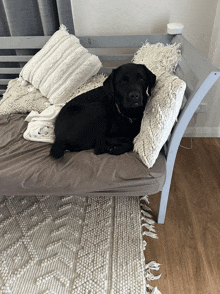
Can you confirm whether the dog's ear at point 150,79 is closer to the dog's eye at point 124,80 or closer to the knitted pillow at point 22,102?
the dog's eye at point 124,80

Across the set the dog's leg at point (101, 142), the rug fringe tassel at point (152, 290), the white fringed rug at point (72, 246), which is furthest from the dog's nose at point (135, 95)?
the rug fringe tassel at point (152, 290)

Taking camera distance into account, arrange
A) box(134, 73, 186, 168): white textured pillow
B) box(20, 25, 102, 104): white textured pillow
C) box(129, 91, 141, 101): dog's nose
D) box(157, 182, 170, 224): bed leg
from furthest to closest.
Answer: box(20, 25, 102, 104): white textured pillow, box(157, 182, 170, 224): bed leg, box(129, 91, 141, 101): dog's nose, box(134, 73, 186, 168): white textured pillow

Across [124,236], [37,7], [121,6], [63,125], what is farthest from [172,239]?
[37,7]

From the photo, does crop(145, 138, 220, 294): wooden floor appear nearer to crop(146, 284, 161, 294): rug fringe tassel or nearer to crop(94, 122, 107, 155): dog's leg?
crop(146, 284, 161, 294): rug fringe tassel

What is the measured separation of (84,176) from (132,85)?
52 cm

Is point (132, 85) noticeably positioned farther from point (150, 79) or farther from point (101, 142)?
point (101, 142)

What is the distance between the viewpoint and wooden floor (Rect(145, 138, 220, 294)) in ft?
3.43

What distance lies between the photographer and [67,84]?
1507 mm

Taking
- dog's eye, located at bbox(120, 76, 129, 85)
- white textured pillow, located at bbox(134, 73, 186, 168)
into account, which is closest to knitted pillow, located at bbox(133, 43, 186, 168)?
white textured pillow, located at bbox(134, 73, 186, 168)

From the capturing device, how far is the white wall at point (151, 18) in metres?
1.64

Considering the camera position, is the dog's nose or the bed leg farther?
the bed leg

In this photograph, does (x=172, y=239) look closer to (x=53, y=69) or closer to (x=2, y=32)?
(x=53, y=69)

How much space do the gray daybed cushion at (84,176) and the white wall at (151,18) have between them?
114 cm

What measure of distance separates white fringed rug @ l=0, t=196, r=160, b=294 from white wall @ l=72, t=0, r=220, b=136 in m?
1.30
